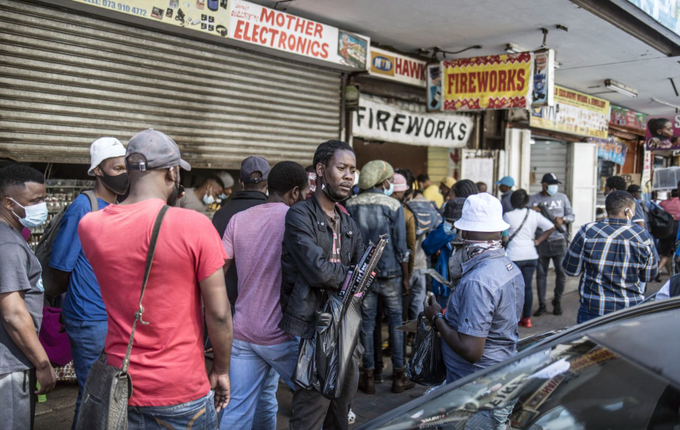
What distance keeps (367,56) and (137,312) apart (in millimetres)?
5865

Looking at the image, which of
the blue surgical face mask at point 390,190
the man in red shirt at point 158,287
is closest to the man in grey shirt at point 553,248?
the blue surgical face mask at point 390,190

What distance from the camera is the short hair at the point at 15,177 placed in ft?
8.77

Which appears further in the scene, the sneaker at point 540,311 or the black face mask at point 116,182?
the sneaker at point 540,311

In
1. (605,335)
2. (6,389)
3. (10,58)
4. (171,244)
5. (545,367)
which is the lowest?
(6,389)

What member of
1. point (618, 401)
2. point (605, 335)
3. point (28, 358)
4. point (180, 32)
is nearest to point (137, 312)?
point (28, 358)

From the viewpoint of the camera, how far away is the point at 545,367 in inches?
71.7

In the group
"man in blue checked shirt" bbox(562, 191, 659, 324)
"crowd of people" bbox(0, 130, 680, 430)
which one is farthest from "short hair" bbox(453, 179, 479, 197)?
→ "man in blue checked shirt" bbox(562, 191, 659, 324)

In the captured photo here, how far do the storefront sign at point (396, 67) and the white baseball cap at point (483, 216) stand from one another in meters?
4.99

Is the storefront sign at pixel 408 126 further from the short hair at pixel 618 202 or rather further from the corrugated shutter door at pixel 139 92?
the short hair at pixel 618 202

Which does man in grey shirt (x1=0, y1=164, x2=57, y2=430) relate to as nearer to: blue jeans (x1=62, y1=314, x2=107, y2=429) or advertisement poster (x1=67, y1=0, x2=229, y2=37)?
blue jeans (x1=62, y1=314, x2=107, y2=429)

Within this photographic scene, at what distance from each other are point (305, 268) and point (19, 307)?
1363 millimetres

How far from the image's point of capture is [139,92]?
5223 mm

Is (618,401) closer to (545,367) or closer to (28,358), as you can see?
(545,367)

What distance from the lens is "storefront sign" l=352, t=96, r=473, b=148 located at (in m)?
7.82
